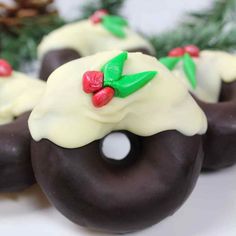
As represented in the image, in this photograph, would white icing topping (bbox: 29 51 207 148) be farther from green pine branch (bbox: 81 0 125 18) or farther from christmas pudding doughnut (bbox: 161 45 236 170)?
green pine branch (bbox: 81 0 125 18)

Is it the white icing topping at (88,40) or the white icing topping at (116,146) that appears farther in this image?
the white icing topping at (88,40)

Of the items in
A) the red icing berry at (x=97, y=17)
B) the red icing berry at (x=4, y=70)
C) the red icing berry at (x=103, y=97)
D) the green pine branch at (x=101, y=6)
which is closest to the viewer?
the red icing berry at (x=103, y=97)

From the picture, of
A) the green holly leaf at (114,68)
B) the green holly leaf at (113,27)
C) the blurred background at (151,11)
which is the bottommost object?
the blurred background at (151,11)

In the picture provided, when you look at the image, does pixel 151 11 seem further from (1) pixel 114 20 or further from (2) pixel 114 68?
(2) pixel 114 68

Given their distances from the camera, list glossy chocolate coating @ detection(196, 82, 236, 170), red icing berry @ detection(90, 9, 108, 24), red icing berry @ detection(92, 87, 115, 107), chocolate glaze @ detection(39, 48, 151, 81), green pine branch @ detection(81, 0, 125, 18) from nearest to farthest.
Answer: red icing berry @ detection(92, 87, 115, 107), glossy chocolate coating @ detection(196, 82, 236, 170), chocolate glaze @ detection(39, 48, 151, 81), red icing berry @ detection(90, 9, 108, 24), green pine branch @ detection(81, 0, 125, 18)

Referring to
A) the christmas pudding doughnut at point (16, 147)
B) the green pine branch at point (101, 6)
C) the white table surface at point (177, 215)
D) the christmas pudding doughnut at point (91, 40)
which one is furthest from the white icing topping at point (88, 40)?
the white table surface at point (177, 215)

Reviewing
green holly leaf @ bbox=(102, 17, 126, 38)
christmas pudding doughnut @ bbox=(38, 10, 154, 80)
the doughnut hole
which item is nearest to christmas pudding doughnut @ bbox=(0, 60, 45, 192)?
the doughnut hole

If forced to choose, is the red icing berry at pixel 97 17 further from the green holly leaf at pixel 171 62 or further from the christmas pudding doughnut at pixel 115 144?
the christmas pudding doughnut at pixel 115 144

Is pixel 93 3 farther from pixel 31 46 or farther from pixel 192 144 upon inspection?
pixel 192 144
